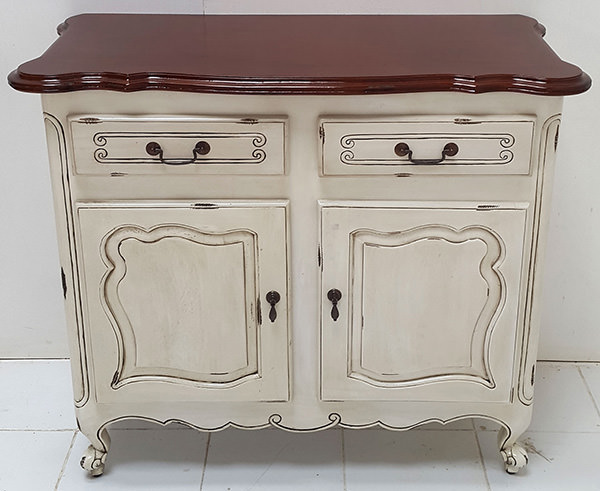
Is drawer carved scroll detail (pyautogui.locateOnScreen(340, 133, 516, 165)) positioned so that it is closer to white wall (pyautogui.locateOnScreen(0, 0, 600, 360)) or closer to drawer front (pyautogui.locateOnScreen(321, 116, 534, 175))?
drawer front (pyautogui.locateOnScreen(321, 116, 534, 175))

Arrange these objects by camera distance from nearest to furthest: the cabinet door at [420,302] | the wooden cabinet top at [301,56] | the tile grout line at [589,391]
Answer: the wooden cabinet top at [301,56] → the cabinet door at [420,302] → the tile grout line at [589,391]

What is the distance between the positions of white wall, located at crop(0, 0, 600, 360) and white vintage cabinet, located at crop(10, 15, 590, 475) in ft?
0.27

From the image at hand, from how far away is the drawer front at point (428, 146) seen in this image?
1.72 metres

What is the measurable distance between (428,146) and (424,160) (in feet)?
0.09

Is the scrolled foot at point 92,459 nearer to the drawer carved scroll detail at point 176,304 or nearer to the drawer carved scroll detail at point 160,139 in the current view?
the drawer carved scroll detail at point 176,304

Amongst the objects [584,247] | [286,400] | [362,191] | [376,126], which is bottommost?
[286,400]

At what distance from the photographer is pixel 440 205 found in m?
1.78

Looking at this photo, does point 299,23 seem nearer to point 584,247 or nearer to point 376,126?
point 376,126

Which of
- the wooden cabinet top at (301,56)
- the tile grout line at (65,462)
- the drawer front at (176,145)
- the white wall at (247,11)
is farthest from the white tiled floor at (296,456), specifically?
the wooden cabinet top at (301,56)

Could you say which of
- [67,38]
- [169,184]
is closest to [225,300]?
[169,184]

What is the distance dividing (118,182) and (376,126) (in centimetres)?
49

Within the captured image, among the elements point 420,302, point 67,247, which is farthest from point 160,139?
point 420,302

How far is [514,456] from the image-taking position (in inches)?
80.1

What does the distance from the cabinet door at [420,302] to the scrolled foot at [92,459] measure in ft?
1.66
